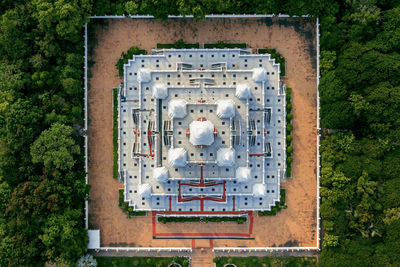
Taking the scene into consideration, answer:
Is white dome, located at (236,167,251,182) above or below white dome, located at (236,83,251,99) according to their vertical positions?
below

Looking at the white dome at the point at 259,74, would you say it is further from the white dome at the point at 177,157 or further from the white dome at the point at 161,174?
the white dome at the point at 161,174

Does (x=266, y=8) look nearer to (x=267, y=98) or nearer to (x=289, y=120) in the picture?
(x=267, y=98)

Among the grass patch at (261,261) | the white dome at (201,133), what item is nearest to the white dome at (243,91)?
the white dome at (201,133)

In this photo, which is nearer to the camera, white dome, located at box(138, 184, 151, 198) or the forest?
the forest

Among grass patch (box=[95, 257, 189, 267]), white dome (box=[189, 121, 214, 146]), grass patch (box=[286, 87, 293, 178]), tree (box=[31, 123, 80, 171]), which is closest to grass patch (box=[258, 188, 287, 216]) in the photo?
grass patch (box=[286, 87, 293, 178])

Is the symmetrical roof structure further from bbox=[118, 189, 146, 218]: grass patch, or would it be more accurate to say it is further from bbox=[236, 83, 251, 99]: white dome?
bbox=[118, 189, 146, 218]: grass patch

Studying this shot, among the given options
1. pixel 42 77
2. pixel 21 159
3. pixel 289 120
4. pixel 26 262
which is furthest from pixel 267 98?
pixel 26 262
